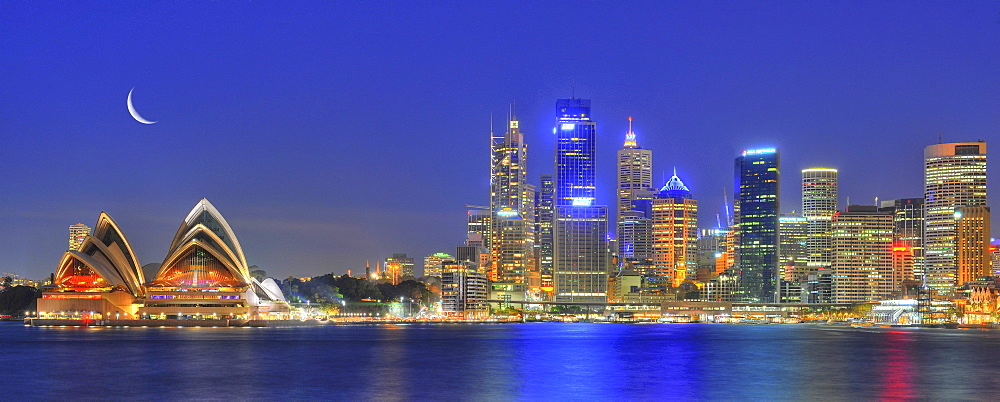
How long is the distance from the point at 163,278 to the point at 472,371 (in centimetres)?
9423

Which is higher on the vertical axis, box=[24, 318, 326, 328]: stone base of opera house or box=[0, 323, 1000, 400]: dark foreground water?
box=[0, 323, 1000, 400]: dark foreground water

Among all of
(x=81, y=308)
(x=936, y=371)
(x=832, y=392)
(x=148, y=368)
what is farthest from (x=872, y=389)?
(x=81, y=308)

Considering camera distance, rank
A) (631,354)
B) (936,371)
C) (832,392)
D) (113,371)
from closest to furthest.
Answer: (832,392) → (113,371) → (936,371) → (631,354)

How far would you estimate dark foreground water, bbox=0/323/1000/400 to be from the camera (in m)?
53.8

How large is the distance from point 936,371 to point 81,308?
114557 mm

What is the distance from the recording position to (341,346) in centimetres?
9781

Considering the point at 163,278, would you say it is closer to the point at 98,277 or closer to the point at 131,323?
the point at 131,323

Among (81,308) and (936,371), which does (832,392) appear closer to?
(936,371)

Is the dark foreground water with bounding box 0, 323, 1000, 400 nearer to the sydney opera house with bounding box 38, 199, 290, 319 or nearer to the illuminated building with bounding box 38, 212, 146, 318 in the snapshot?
the illuminated building with bounding box 38, 212, 146, 318

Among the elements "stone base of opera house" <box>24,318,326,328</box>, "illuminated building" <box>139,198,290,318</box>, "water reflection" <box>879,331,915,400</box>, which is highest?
"illuminated building" <box>139,198,290,318</box>

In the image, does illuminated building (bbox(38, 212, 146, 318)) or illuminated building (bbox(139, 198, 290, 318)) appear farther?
illuminated building (bbox(139, 198, 290, 318))

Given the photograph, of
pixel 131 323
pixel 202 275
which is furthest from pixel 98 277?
pixel 202 275

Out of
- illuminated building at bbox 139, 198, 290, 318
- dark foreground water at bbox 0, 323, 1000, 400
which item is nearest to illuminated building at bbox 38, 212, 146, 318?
illuminated building at bbox 139, 198, 290, 318

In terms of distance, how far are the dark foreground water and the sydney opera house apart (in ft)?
146
